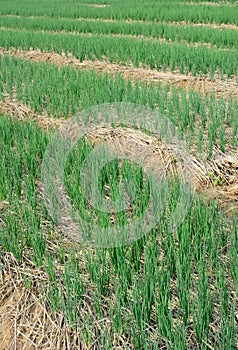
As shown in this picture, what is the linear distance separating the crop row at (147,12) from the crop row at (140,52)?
326cm

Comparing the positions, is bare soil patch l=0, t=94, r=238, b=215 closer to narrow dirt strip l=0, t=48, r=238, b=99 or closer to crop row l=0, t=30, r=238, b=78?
narrow dirt strip l=0, t=48, r=238, b=99

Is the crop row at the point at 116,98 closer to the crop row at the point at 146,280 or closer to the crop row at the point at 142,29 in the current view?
the crop row at the point at 146,280

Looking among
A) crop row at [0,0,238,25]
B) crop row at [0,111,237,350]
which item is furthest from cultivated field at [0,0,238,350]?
crop row at [0,0,238,25]

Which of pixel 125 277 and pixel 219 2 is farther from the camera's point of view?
pixel 219 2

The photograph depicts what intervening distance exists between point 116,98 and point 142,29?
553 cm

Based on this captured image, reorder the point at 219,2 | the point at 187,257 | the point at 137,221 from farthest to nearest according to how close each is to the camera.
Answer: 1. the point at 219,2
2. the point at 137,221
3. the point at 187,257

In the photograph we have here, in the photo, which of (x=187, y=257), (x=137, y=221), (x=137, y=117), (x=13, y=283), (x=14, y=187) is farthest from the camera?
(x=137, y=117)

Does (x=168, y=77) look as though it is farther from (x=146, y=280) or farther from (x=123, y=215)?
(x=146, y=280)

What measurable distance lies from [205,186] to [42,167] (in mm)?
1090

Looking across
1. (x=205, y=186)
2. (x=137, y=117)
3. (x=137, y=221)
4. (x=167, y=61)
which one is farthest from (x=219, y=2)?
(x=137, y=221)

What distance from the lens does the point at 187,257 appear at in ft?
6.82

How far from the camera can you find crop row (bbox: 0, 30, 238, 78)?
20.3 feet

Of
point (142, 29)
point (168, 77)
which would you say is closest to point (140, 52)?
point (168, 77)

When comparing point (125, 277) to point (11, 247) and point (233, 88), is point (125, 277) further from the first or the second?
point (233, 88)
